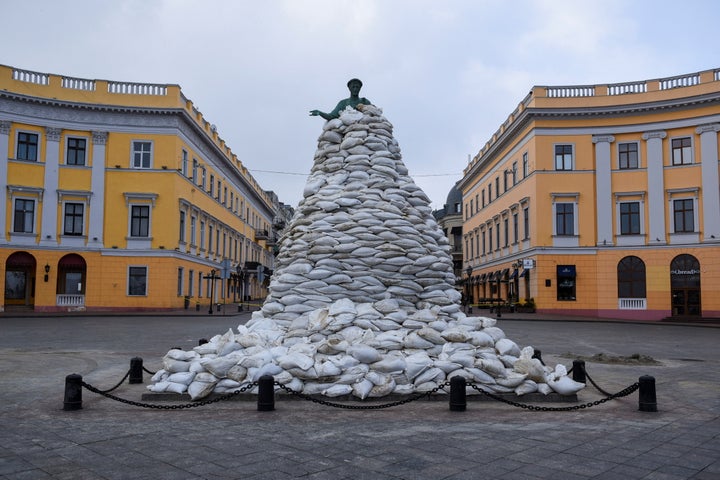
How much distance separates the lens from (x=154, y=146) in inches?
1289

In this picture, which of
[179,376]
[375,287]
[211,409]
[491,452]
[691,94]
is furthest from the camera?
[691,94]

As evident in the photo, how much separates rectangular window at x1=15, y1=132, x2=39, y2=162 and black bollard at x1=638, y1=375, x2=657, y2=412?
31.4 metres

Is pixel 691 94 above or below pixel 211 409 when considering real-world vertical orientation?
above

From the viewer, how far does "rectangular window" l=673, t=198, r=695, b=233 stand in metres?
30.8

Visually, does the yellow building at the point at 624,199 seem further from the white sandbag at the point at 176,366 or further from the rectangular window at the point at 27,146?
the white sandbag at the point at 176,366

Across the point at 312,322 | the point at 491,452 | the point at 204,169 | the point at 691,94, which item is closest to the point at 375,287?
the point at 312,322

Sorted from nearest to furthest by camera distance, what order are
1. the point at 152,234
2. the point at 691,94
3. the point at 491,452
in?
the point at 491,452
the point at 691,94
the point at 152,234

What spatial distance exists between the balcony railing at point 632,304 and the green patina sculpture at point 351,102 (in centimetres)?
2514

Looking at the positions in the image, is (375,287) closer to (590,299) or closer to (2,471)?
(2,471)

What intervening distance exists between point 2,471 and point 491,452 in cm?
388

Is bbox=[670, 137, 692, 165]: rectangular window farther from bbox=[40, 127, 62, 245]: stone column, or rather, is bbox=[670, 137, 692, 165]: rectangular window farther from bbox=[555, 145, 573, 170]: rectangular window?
bbox=[40, 127, 62, 245]: stone column

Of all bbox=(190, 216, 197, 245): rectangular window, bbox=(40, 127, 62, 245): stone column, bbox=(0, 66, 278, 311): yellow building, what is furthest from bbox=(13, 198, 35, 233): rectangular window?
bbox=(190, 216, 197, 245): rectangular window

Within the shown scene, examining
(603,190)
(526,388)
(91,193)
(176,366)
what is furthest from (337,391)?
(603,190)

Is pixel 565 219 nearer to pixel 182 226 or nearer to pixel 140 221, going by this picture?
pixel 182 226
